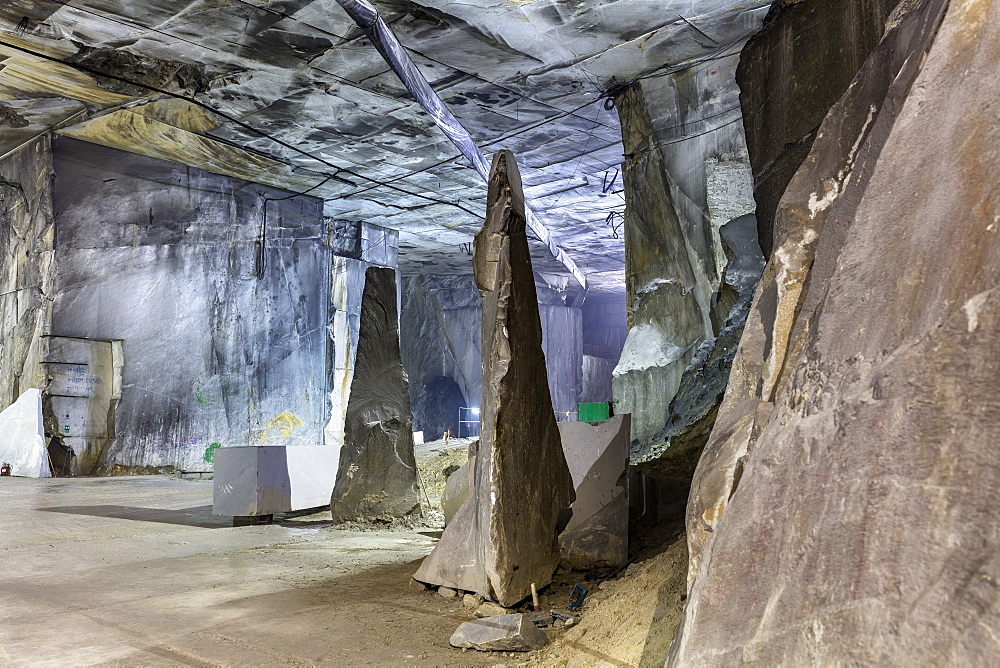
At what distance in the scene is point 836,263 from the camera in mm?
1564

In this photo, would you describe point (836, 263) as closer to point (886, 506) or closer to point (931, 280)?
point (931, 280)

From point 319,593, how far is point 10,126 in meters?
9.11

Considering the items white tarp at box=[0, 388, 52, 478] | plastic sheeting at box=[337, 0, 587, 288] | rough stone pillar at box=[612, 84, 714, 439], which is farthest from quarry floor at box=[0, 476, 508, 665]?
plastic sheeting at box=[337, 0, 587, 288]

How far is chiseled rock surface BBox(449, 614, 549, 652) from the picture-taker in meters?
3.18

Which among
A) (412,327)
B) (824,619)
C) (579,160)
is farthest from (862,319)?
(412,327)

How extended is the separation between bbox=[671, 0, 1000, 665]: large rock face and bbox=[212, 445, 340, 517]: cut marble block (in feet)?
20.6

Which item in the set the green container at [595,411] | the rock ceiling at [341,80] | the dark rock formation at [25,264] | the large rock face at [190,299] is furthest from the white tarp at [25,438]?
the green container at [595,411]

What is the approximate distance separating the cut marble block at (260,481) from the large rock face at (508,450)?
3442 millimetres

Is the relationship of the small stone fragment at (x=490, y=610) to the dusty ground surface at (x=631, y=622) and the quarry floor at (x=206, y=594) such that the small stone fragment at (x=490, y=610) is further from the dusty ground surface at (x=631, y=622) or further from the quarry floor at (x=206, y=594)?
the dusty ground surface at (x=631, y=622)

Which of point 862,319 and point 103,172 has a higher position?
point 103,172

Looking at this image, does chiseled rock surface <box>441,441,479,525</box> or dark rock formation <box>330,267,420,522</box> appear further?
dark rock formation <box>330,267,420,522</box>

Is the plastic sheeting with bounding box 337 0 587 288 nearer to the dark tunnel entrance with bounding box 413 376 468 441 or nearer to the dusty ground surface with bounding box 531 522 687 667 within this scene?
the dusty ground surface with bounding box 531 522 687 667

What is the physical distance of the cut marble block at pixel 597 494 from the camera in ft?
15.8

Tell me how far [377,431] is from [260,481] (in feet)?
4.00
